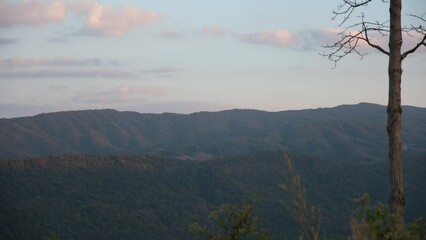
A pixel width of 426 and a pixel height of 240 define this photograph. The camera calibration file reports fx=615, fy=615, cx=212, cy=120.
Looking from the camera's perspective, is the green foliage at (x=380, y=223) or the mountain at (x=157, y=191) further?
the mountain at (x=157, y=191)

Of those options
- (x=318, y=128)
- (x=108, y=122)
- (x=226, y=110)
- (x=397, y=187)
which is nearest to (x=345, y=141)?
(x=318, y=128)

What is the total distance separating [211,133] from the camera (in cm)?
15412

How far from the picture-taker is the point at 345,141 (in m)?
125

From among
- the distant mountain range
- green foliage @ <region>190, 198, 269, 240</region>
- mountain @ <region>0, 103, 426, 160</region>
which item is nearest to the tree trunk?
green foliage @ <region>190, 198, 269, 240</region>

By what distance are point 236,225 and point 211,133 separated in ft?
488

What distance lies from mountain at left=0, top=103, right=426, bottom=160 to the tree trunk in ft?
316

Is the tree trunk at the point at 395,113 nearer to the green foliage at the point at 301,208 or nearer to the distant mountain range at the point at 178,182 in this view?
the green foliage at the point at 301,208

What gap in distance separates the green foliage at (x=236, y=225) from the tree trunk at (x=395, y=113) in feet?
4.89

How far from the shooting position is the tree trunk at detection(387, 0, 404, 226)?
19.6ft

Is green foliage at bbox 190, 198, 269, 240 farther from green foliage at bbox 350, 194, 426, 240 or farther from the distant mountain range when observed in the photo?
the distant mountain range

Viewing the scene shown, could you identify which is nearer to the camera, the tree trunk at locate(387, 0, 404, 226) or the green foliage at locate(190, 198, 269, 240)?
the green foliage at locate(190, 198, 269, 240)

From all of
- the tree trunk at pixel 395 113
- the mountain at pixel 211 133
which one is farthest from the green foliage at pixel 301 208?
the mountain at pixel 211 133

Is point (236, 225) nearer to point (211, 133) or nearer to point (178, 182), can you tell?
point (178, 182)

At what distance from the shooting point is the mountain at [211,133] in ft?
392
